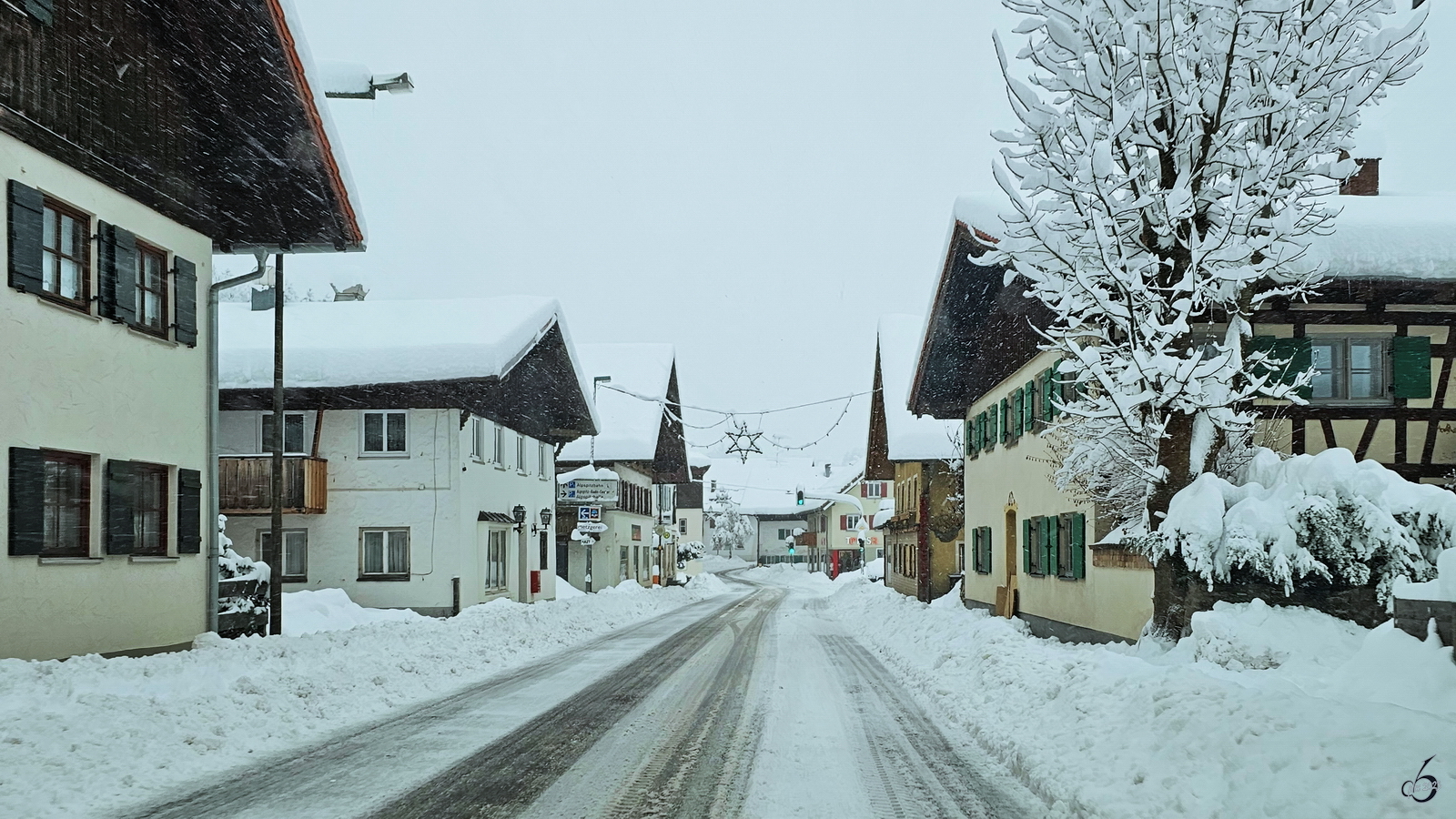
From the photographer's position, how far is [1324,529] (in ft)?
36.2

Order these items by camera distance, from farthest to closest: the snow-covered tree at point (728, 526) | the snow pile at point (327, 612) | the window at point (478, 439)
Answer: the snow-covered tree at point (728, 526) → the window at point (478, 439) → the snow pile at point (327, 612)

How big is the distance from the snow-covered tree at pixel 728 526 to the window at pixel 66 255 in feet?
324

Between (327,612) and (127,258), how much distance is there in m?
9.93

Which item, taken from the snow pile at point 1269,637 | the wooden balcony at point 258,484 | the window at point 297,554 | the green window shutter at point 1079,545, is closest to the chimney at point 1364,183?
the green window shutter at point 1079,545

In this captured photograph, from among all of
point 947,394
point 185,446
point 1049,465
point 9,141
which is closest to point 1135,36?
point 1049,465

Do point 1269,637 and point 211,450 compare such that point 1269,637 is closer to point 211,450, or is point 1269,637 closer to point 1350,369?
point 1350,369

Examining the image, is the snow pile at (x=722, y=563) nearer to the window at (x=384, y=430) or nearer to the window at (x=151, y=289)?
the window at (x=384, y=430)

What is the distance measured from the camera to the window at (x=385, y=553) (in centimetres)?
2606

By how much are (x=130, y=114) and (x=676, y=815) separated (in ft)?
39.3

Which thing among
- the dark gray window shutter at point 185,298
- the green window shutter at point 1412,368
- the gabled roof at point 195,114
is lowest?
the green window shutter at point 1412,368

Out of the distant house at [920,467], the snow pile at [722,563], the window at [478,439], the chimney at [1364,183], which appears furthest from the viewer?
the snow pile at [722,563]

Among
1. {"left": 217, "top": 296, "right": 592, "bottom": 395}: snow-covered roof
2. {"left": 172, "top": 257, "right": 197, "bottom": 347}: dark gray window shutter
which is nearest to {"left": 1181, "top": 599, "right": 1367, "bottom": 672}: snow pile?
{"left": 172, "top": 257, "right": 197, "bottom": 347}: dark gray window shutter

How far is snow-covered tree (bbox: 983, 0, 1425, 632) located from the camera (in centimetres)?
1107

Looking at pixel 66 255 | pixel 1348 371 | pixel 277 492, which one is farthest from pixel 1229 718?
pixel 277 492
